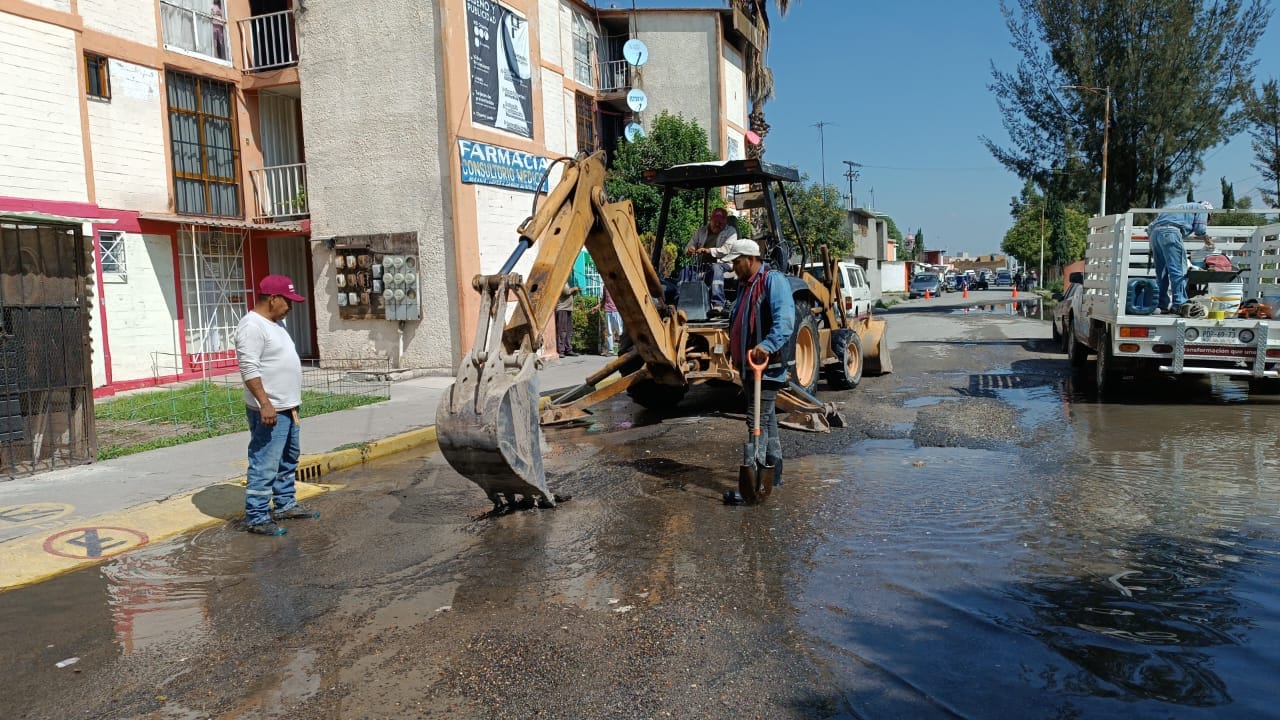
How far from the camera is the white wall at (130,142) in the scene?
1428cm

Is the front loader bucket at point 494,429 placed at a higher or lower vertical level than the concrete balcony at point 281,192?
lower

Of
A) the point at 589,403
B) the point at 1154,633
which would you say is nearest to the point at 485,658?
the point at 1154,633

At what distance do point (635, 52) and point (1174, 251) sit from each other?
17.4m

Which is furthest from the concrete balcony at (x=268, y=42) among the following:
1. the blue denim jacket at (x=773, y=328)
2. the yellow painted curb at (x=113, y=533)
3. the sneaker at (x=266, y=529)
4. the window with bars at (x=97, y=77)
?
the blue denim jacket at (x=773, y=328)

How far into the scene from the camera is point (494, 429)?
5.73 metres

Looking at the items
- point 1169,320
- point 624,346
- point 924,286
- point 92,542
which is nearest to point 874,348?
point 1169,320

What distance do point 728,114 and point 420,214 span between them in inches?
625

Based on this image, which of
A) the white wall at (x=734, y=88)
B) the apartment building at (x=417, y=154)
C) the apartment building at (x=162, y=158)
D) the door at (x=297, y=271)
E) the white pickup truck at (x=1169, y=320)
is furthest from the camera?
the white wall at (x=734, y=88)

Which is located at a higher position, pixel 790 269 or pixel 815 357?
pixel 790 269

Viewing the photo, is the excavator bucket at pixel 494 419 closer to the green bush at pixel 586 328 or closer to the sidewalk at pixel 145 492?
the sidewalk at pixel 145 492

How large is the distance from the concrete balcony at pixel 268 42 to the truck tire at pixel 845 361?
11.7m

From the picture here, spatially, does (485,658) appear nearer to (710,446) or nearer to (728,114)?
(710,446)

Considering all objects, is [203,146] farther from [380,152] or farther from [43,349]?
[43,349]

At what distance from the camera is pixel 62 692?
3.89 m
